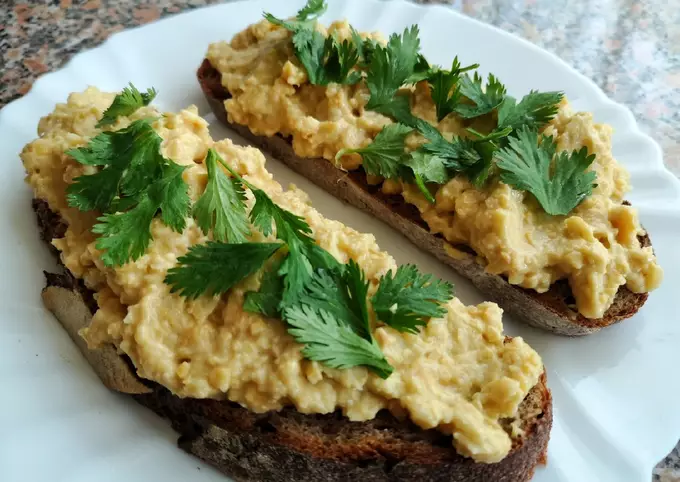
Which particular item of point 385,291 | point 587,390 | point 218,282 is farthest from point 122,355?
point 587,390

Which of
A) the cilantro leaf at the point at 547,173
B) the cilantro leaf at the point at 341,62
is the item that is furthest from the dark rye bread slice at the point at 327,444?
the cilantro leaf at the point at 341,62

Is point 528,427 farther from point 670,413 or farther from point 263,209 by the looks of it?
point 263,209

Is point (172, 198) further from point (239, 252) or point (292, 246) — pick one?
point (292, 246)

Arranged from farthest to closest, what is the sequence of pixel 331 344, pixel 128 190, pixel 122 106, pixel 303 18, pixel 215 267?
pixel 303 18, pixel 122 106, pixel 128 190, pixel 215 267, pixel 331 344

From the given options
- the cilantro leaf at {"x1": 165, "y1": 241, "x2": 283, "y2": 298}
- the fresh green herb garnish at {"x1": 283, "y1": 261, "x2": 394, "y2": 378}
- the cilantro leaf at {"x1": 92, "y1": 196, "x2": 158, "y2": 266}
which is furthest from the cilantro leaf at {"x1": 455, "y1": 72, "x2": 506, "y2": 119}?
the cilantro leaf at {"x1": 92, "y1": 196, "x2": 158, "y2": 266}

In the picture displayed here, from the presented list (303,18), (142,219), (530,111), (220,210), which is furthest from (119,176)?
(530,111)

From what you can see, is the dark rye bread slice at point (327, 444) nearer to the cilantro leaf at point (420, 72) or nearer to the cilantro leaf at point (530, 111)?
the cilantro leaf at point (530, 111)

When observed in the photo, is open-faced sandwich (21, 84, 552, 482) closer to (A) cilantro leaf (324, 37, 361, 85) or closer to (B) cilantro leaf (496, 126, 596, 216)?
(B) cilantro leaf (496, 126, 596, 216)
